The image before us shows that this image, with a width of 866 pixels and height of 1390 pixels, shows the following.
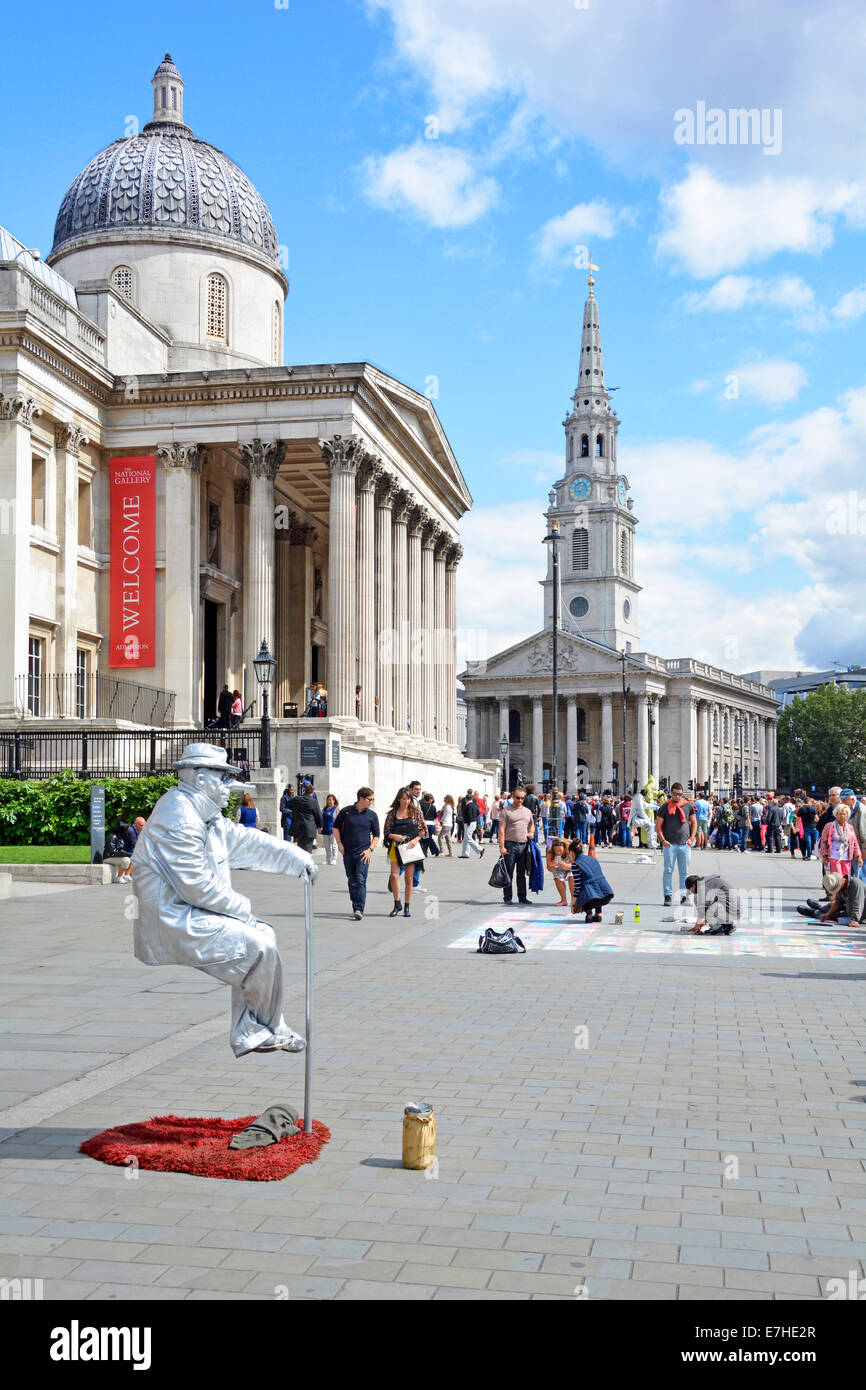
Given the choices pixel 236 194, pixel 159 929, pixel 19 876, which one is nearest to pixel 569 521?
pixel 236 194

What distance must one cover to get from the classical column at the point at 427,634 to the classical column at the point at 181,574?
428 inches

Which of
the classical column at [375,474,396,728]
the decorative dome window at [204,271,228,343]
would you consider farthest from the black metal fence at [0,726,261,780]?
the decorative dome window at [204,271,228,343]

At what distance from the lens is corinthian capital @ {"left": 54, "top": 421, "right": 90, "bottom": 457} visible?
116 ft

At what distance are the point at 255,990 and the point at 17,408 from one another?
29526 mm

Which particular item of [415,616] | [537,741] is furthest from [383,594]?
[537,741]

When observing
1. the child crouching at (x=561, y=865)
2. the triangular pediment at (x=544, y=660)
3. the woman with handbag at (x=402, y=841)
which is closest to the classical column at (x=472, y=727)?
the triangular pediment at (x=544, y=660)

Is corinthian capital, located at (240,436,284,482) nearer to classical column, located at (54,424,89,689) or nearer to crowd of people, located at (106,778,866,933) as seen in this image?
classical column, located at (54,424,89,689)

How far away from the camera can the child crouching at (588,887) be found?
16.7m

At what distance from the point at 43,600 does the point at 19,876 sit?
1407 cm

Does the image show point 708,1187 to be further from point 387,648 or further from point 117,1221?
point 387,648

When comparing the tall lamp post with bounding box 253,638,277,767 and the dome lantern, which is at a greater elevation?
the dome lantern

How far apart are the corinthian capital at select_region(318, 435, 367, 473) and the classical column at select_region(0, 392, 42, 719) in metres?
8.30

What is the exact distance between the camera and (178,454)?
37.8m

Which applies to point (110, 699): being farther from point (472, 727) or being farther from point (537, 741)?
point (472, 727)
